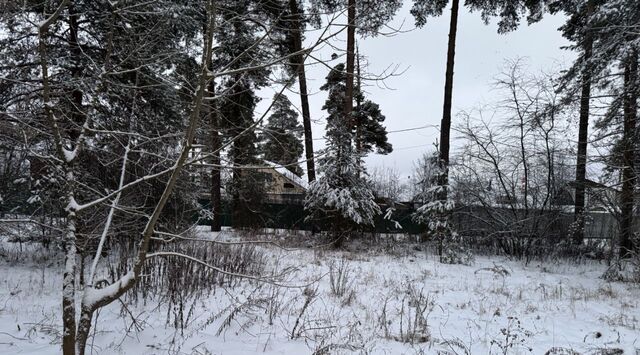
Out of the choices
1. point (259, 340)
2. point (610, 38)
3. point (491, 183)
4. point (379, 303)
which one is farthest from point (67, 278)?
point (491, 183)

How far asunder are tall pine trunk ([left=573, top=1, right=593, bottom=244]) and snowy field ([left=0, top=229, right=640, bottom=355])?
3.42 m

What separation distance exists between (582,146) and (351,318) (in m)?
9.94

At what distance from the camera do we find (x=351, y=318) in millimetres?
5098

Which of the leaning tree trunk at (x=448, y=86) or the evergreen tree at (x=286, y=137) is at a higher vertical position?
the leaning tree trunk at (x=448, y=86)

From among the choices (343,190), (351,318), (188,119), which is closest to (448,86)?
(343,190)

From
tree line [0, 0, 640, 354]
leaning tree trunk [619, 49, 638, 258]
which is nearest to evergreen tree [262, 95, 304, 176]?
tree line [0, 0, 640, 354]

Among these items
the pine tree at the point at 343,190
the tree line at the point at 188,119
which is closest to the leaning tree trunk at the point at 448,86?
the tree line at the point at 188,119

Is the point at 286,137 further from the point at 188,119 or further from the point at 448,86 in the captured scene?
the point at 448,86

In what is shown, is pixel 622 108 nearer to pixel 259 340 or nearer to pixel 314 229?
pixel 259 340

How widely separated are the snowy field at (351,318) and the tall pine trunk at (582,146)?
135 inches

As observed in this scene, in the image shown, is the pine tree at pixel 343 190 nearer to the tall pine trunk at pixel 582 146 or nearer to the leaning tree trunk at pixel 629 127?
the tall pine trunk at pixel 582 146

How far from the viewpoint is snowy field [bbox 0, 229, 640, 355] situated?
4.10m

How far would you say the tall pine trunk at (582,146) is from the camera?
9.10 meters

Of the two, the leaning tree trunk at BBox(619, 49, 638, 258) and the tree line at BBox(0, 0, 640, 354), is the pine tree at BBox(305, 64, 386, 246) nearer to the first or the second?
the tree line at BBox(0, 0, 640, 354)
